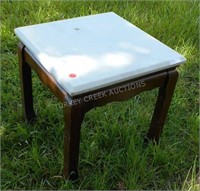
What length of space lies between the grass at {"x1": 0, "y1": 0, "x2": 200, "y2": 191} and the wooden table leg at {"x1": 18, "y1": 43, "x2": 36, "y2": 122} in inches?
2.5

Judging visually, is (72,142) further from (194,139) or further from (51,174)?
(194,139)

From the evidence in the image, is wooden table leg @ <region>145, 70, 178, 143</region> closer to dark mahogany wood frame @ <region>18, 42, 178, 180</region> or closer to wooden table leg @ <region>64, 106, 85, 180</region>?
dark mahogany wood frame @ <region>18, 42, 178, 180</region>

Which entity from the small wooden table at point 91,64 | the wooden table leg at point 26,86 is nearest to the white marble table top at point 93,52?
the small wooden table at point 91,64

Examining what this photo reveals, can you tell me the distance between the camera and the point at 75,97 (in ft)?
4.18

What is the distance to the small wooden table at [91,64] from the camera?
1.29m

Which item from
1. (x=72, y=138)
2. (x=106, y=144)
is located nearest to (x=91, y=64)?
(x=72, y=138)

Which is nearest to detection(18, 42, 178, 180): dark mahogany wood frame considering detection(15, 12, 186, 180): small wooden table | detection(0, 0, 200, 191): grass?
detection(15, 12, 186, 180): small wooden table

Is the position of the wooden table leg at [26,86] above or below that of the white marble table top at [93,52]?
below

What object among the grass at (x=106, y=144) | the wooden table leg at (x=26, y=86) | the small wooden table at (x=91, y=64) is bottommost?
the grass at (x=106, y=144)

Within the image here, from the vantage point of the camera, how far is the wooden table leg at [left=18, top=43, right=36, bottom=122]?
160 centimetres

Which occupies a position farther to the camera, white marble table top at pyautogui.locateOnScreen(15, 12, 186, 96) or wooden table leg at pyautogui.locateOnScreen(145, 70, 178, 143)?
wooden table leg at pyautogui.locateOnScreen(145, 70, 178, 143)

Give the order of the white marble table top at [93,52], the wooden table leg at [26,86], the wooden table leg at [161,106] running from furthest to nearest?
the wooden table leg at [26,86]
the wooden table leg at [161,106]
the white marble table top at [93,52]

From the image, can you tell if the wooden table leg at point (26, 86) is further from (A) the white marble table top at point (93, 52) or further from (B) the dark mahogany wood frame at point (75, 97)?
(A) the white marble table top at point (93, 52)

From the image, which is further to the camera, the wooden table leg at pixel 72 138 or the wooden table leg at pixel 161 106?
the wooden table leg at pixel 161 106
